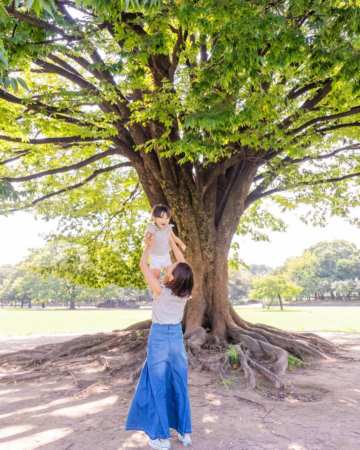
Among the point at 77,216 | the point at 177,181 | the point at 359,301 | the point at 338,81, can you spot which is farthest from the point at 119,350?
the point at 359,301

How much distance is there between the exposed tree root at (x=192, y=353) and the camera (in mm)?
6816

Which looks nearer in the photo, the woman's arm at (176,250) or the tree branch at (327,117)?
the woman's arm at (176,250)

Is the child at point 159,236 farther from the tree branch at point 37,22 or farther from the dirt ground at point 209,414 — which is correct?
the tree branch at point 37,22

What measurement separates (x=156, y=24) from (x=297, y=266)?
66484 millimetres

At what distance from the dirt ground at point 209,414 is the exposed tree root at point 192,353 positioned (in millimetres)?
340

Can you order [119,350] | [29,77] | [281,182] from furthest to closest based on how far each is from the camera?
[281,182]
[29,77]
[119,350]

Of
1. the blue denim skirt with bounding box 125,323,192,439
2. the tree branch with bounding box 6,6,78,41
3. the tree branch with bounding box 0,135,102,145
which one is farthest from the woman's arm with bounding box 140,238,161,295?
the tree branch with bounding box 0,135,102,145

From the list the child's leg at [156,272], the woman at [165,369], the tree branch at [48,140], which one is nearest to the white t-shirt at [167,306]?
the woman at [165,369]

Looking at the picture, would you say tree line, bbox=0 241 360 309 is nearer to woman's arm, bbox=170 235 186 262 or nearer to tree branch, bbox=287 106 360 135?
tree branch, bbox=287 106 360 135

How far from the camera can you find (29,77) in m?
9.39

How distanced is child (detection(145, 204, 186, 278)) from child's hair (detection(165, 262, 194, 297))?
0.36 m

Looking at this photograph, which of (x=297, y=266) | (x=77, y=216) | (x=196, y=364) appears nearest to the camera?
(x=196, y=364)

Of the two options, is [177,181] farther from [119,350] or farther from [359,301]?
[359,301]

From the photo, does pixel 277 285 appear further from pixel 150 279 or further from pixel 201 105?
pixel 150 279
